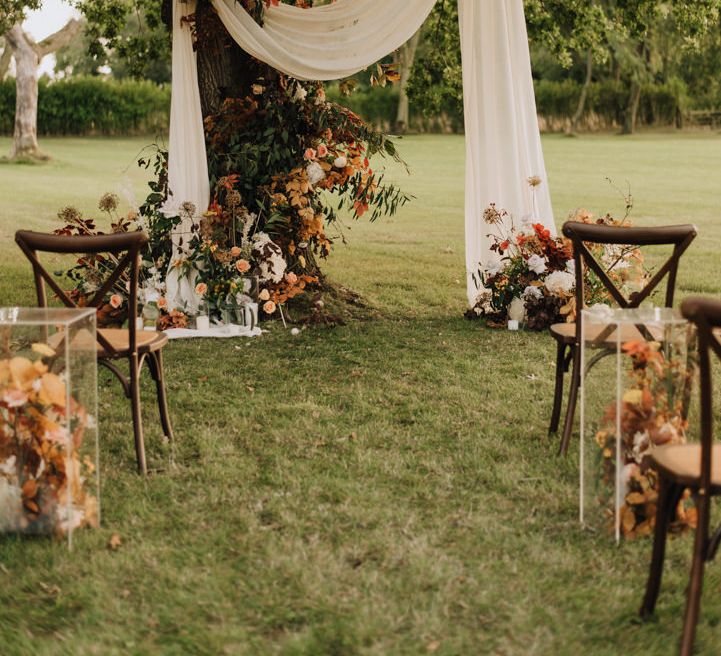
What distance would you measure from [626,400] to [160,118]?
33966 millimetres

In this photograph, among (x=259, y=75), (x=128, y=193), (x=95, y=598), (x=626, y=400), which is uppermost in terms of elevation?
(x=259, y=75)

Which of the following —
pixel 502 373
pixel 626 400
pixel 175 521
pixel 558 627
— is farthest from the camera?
pixel 502 373

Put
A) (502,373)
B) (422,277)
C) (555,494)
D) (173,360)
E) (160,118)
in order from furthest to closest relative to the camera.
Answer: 1. (160,118)
2. (422,277)
3. (173,360)
4. (502,373)
5. (555,494)

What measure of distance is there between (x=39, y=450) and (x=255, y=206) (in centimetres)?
458

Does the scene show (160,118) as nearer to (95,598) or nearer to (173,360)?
(173,360)

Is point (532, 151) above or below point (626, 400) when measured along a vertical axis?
above

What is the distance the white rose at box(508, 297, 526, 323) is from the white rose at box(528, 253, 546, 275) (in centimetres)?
25

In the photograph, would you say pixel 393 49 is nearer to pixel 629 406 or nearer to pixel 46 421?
pixel 629 406

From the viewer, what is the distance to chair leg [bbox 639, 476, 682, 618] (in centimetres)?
316

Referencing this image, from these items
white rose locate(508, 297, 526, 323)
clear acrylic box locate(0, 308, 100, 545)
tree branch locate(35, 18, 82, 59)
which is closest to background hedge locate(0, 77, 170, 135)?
tree branch locate(35, 18, 82, 59)

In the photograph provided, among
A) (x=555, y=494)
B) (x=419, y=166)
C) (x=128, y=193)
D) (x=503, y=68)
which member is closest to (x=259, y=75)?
(x=128, y=193)

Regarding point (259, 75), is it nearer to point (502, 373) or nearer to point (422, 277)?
point (422, 277)

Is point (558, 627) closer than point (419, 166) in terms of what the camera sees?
Yes

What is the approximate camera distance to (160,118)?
35.9 metres
